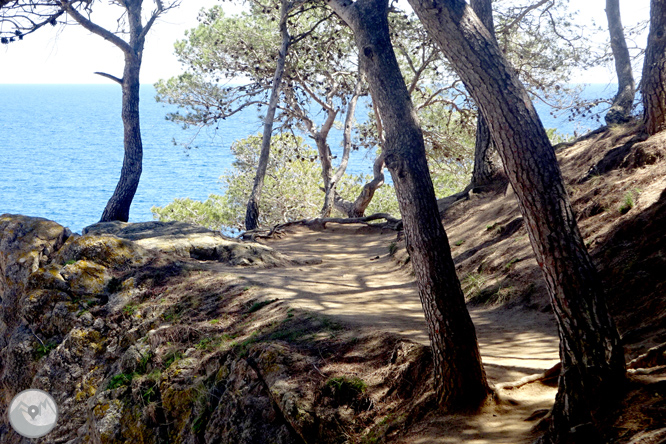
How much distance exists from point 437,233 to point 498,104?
42.5 inches

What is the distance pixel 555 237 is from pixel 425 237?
1.02 m

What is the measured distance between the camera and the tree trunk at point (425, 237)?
3.85m

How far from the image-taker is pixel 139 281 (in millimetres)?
8539

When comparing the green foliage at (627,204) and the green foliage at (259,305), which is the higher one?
the green foliage at (627,204)

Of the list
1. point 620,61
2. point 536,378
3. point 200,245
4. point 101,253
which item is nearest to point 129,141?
point 200,245

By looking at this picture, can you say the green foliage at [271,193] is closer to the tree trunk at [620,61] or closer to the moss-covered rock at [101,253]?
the tree trunk at [620,61]

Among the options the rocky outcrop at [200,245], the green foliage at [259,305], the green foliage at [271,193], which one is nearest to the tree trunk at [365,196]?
the green foliage at [271,193]

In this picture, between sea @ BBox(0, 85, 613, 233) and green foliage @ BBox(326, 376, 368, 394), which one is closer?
green foliage @ BBox(326, 376, 368, 394)

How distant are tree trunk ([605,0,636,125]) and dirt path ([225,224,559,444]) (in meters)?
5.88

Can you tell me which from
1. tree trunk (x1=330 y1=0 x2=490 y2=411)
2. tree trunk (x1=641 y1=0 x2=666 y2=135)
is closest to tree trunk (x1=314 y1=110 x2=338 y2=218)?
tree trunk (x1=641 y1=0 x2=666 y2=135)

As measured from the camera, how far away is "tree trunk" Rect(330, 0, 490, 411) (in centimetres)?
385

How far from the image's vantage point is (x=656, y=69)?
7.69 m

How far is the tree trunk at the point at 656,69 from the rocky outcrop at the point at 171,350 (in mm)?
5886

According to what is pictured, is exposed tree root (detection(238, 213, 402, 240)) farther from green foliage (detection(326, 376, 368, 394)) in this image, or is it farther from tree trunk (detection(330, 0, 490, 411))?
tree trunk (detection(330, 0, 490, 411))
